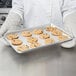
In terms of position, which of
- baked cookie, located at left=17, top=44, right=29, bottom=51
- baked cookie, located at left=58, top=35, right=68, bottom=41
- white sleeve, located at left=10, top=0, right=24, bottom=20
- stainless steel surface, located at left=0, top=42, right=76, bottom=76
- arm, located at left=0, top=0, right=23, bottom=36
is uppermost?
white sleeve, located at left=10, top=0, right=24, bottom=20

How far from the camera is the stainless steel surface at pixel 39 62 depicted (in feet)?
2.15

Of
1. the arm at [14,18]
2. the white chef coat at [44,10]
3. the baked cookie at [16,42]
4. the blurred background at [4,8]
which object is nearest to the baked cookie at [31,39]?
the baked cookie at [16,42]

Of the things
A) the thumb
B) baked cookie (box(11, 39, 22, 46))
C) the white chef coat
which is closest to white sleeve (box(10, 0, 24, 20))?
the white chef coat

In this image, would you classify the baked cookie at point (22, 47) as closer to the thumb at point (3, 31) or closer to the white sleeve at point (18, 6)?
the thumb at point (3, 31)

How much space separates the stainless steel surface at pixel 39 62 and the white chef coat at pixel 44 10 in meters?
0.31

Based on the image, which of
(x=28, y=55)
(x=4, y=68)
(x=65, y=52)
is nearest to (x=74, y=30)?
(x=65, y=52)

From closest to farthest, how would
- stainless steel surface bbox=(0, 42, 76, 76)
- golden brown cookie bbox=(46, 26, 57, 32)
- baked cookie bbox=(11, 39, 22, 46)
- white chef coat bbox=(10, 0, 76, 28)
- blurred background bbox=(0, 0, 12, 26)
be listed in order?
1. stainless steel surface bbox=(0, 42, 76, 76)
2. baked cookie bbox=(11, 39, 22, 46)
3. golden brown cookie bbox=(46, 26, 57, 32)
4. white chef coat bbox=(10, 0, 76, 28)
5. blurred background bbox=(0, 0, 12, 26)

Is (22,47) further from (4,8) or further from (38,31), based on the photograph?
(4,8)

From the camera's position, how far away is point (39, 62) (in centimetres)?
71

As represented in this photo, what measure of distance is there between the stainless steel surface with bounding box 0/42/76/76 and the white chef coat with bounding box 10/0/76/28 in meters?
0.31

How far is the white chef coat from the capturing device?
3.46ft

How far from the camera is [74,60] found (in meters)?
0.72

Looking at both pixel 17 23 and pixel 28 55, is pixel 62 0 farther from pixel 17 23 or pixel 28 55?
pixel 28 55

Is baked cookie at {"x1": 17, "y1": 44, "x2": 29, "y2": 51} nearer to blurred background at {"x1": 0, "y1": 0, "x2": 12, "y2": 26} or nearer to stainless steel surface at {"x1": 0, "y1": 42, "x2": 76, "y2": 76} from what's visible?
stainless steel surface at {"x1": 0, "y1": 42, "x2": 76, "y2": 76}
